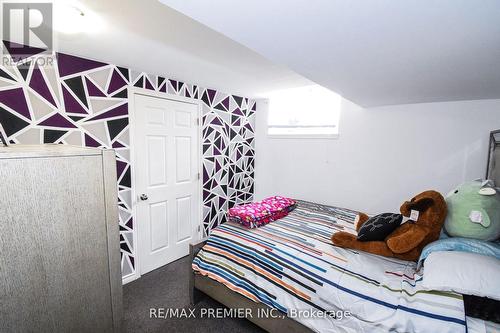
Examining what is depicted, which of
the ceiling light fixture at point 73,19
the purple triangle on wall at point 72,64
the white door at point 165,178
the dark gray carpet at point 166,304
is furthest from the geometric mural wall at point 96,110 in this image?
the ceiling light fixture at point 73,19

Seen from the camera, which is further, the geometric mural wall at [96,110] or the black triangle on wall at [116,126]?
the black triangle on wall at [116,126]

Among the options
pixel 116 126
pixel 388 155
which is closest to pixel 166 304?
pixel 116 126

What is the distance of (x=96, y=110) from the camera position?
6.88 ft

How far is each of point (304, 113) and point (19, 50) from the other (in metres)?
2.97

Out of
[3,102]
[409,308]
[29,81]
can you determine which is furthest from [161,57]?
[409,308]

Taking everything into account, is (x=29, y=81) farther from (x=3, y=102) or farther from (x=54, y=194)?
(x=54, y=194)

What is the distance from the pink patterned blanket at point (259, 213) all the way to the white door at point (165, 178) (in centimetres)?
92

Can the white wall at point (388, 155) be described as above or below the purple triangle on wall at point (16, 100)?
below

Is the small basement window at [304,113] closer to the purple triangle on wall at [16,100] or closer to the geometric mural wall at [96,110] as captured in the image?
the geometric mural wall at [96,110]

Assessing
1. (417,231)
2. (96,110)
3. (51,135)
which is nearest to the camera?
(417,231)

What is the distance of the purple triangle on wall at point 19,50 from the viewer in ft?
5.38

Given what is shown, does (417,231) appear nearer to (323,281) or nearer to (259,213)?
(323,281)

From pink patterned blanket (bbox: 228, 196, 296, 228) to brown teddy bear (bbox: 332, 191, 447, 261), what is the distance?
932mm

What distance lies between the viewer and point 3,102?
1.63m
